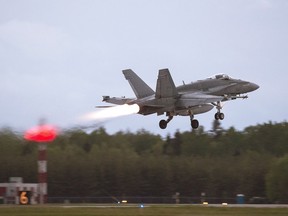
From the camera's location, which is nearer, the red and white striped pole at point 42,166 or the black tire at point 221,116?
the black tire at point 221,116

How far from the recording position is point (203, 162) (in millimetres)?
131875

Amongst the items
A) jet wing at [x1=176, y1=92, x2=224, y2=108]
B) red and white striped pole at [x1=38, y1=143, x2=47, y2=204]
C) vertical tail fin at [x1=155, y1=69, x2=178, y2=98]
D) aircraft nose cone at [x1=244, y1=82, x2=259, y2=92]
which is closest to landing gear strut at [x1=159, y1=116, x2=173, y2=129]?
jet wing at [x1=176, y1=92, x2=224, y2=108]

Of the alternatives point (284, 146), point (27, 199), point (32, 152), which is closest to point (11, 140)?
point (27, 199)

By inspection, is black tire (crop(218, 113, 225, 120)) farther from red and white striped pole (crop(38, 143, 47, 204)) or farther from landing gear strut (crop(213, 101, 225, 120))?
red and white striped pole (crop(38, 143, 47, 204))

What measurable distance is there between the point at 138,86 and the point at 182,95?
433 cm

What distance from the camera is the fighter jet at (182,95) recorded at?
226 ft

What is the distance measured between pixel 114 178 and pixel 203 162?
1412 cm

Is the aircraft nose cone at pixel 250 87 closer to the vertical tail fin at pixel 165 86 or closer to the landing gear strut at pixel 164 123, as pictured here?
the landing gear strut at pixel 164 123

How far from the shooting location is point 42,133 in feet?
276

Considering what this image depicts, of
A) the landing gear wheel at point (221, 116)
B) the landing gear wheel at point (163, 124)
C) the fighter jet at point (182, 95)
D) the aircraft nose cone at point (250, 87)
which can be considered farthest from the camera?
the aircraft nose cone at point (250, 87)

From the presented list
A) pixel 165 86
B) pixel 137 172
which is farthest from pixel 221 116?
pixel 137 172

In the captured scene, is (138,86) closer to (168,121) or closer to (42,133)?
(168,121)

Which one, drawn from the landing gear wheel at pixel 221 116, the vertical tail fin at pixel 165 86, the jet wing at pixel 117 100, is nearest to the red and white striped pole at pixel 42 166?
the jet wing at pixel 117 100

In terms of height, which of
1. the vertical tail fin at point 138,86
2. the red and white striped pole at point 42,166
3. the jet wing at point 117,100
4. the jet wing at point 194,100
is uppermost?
the vertical tail fin at point 138,86
